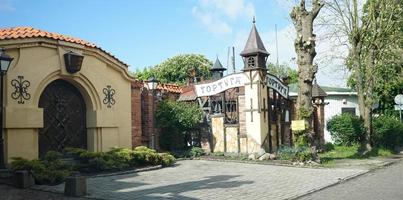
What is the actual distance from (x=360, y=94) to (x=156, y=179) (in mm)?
13689

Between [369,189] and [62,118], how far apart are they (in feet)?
32.3

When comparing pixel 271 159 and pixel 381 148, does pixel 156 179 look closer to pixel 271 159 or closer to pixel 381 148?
pixel 271 159

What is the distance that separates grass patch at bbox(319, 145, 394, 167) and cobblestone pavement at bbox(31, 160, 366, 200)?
4383 mm

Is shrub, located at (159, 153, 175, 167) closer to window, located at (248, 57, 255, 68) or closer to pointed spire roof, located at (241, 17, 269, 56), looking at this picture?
window, located at (248, 57, 255, 68)

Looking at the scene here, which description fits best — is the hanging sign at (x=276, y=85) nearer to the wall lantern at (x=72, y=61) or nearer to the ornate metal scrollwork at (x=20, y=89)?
the wall lantern at (x=72, y=61)

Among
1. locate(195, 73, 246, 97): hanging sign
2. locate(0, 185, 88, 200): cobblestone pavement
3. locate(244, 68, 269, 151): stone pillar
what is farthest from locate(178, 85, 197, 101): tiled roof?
locate(0, 185, 88, 200): cobblestone pavement

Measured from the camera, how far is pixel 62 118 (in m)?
15.2

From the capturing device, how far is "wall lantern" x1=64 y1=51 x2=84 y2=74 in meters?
14.7

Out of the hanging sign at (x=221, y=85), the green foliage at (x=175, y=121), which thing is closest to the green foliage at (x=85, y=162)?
the green foliage at (x=175, y=121)

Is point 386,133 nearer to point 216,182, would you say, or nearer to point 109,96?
point 216,182

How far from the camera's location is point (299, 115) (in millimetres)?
17297

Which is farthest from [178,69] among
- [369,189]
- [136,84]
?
[369,189]

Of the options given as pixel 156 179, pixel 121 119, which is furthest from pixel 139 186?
pixel 121 119

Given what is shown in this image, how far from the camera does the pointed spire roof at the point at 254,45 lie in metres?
18.4
